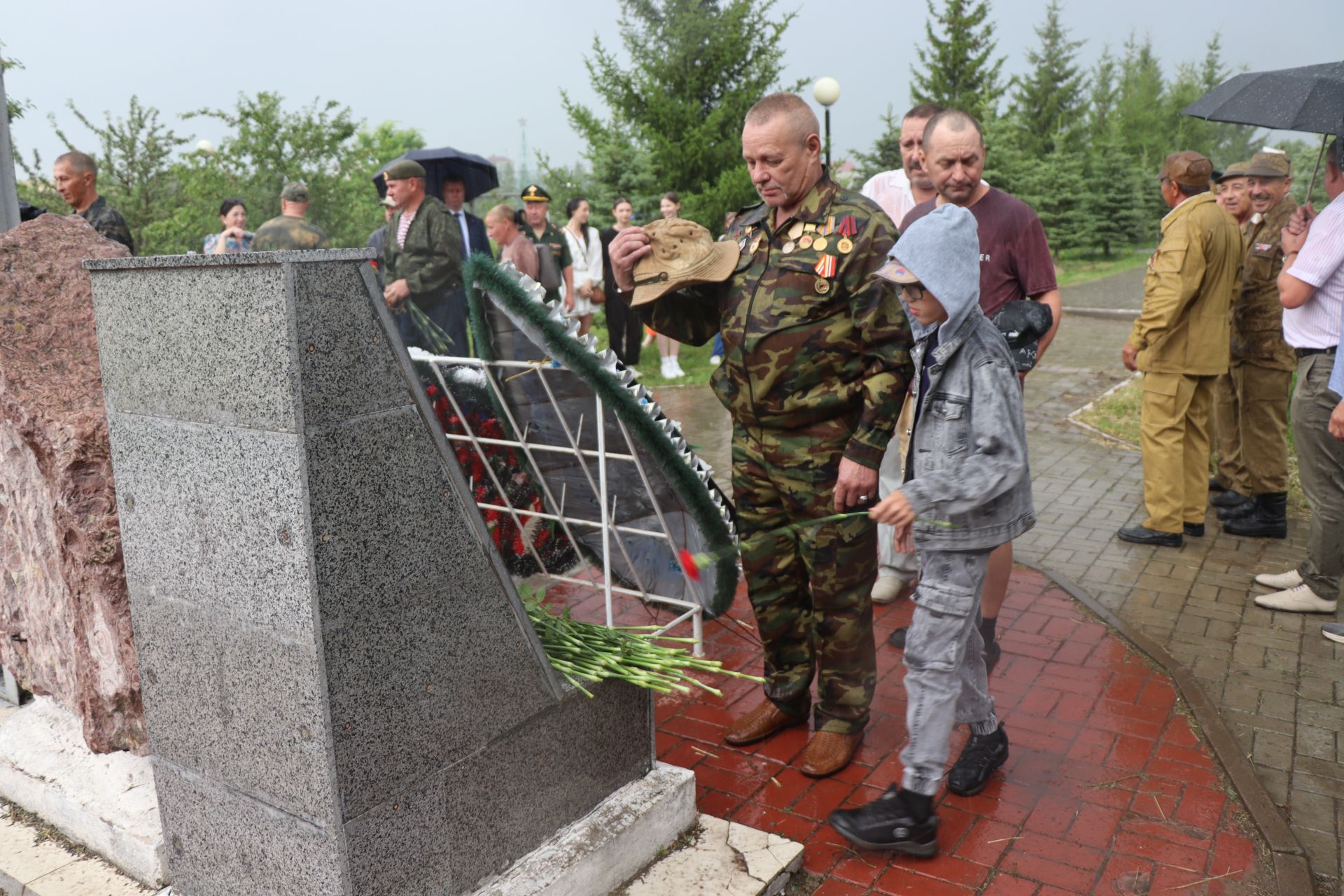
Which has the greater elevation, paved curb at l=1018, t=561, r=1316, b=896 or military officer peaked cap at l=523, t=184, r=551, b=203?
military officer peaked cap at l=523, t=184, r=551, b=203

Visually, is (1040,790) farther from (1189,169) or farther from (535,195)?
(535,195)

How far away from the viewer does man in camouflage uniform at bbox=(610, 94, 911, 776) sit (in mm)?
3295

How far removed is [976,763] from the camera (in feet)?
11.4

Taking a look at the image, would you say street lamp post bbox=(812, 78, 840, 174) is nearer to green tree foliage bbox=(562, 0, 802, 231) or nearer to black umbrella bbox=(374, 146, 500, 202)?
green tree foliage bbox=(562, 0, 802, 231)

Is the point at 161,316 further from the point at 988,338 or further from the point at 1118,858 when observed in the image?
the point at 1118,858

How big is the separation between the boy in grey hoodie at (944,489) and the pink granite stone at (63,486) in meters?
2.18

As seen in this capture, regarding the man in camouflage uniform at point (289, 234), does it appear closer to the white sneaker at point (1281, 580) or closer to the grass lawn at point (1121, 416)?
the white sneaker at point (1281, 580)

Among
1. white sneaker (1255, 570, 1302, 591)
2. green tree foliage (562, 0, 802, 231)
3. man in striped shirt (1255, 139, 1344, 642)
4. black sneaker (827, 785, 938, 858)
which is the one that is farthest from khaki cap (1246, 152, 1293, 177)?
green tree foliage (562, 0, 802, 231)

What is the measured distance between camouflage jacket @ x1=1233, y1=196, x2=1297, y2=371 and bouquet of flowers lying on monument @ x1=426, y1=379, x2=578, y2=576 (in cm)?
432

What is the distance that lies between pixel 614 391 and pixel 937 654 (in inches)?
52.2

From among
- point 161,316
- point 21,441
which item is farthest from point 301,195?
point 161,316

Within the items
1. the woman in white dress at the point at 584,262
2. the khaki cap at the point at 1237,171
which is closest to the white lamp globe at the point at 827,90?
the woman in white dress at the point at 584,262

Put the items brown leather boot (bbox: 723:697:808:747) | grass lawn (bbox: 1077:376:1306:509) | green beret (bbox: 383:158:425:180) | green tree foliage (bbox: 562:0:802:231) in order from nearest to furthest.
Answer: brown leather boot (bbox: 723:697:808:747) → green beret (bbox: 383:158:425:180) → grass lawn (bbox: 1077:376:1306:509) → green tree foliage (bbox: 562:0:802:231)

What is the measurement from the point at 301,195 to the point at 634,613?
480cm
